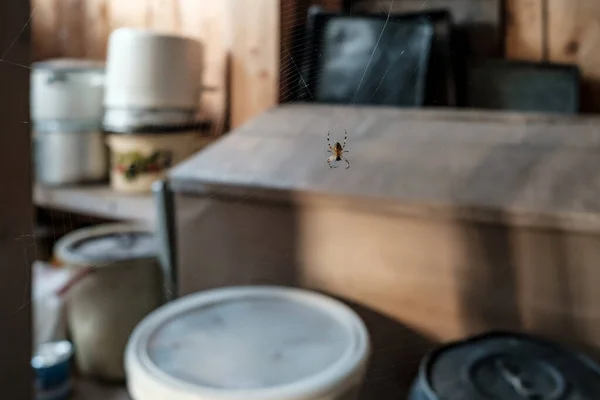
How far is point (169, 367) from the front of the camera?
56 cm

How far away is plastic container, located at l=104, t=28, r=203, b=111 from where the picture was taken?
96 cm

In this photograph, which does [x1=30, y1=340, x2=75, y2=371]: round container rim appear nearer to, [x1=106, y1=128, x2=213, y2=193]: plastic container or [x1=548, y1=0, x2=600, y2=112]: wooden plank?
[x1=106, y1=128, x2=213, y2=193]: plastic container

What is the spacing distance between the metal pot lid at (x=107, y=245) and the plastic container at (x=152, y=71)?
0.82 ft

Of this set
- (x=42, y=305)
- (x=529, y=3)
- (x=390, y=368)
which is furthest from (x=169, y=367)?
(x=529, y=3)

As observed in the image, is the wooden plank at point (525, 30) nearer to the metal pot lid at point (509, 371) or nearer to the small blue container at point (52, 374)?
the metal pot lid at point (509, 371)

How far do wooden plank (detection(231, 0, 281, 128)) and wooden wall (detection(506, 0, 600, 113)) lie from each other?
47cm

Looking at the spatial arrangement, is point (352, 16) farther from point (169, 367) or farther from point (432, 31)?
point (169, 367)

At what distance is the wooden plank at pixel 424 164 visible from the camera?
1.96ft

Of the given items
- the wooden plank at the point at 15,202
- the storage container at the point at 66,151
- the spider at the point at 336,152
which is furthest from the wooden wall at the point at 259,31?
the wooden plank at the point at 15,202

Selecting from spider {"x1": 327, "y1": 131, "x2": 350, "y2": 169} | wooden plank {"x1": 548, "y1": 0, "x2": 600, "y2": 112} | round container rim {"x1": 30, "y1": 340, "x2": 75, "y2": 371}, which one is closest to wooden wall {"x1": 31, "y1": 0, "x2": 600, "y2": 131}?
wooden plank {"x1": 548, "y1": 0, "x2": 600, "y2": 112}

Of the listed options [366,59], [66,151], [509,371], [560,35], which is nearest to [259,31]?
[366,59]

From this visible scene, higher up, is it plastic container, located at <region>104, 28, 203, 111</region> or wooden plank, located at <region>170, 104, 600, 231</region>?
plastic container, located at <region>104, 28, 203, 111</region>

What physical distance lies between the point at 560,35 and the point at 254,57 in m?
0.61

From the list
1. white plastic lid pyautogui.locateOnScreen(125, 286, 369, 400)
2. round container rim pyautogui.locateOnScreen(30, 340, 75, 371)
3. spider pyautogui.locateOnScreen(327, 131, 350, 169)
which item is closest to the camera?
white plastic lid pyautogui.locateOnScreen(125, 286, 369, 400)
